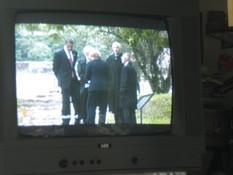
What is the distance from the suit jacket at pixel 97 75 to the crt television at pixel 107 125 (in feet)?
0.47

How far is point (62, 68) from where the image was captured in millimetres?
1525

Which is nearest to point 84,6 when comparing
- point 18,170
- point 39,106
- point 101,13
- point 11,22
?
point 101,13

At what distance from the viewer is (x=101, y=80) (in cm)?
158

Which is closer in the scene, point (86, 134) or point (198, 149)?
point (86, 134)

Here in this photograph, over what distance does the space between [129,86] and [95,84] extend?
13cm

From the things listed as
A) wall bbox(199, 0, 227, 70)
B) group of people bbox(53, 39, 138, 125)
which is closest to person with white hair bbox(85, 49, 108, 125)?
group of people bbox(53, 39, 138, 125)

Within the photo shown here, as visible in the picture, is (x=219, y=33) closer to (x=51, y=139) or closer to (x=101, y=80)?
(x=101, y=80)

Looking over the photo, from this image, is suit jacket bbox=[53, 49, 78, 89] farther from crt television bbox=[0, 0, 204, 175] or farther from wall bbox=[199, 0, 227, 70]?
wall bbox=[199, 0, 227, 70]

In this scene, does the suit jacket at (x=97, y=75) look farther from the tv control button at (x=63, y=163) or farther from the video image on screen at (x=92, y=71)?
the tv control button at (x=63, y=163)

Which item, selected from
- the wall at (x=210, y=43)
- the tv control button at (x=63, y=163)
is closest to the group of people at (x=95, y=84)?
the tv control button at (x=63, y=163)

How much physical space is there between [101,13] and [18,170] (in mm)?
658

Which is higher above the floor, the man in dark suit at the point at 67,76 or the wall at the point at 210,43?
the wall at the point at 210,43

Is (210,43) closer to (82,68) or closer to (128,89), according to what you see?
(128,89)

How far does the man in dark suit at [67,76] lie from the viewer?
151 centimetres
